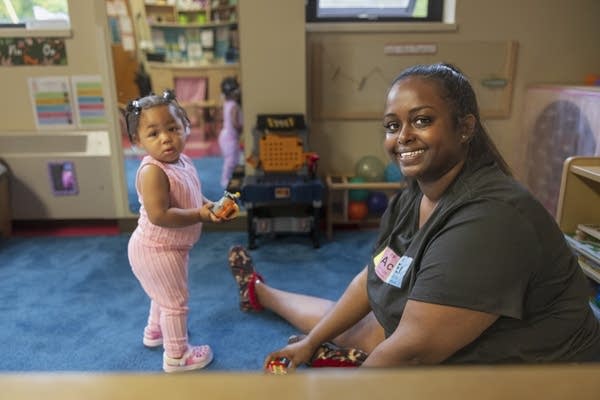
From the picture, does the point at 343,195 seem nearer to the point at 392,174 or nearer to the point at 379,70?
the point at 392,174

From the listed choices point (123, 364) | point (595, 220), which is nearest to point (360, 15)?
point (595, 220)

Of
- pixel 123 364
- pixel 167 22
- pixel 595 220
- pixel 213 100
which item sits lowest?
pixel 123 364

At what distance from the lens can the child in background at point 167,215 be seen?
1.37 metres

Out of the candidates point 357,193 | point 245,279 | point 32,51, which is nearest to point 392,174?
point 357,193

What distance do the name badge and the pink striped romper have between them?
2.03 ft

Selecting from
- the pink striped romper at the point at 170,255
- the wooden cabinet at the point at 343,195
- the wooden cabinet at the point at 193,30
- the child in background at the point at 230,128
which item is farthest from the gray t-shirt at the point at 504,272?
the wooden cabinet at the point at 193,30

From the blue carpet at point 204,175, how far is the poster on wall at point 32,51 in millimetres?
673

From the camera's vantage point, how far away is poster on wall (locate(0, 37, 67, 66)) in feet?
8.52

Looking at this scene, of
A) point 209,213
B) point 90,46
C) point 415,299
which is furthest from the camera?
point 90,46

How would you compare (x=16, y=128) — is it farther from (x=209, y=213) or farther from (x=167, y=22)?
(x=209, y=213)

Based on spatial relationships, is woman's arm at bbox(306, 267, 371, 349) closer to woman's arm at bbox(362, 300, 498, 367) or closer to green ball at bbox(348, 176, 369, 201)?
woman's arm at bbox(362, 300, 498, 367)

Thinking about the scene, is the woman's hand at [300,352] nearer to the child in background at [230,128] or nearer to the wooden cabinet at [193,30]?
the child in background at [230,128]

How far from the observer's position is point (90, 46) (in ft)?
8.57

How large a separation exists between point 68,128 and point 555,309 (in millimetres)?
2663
